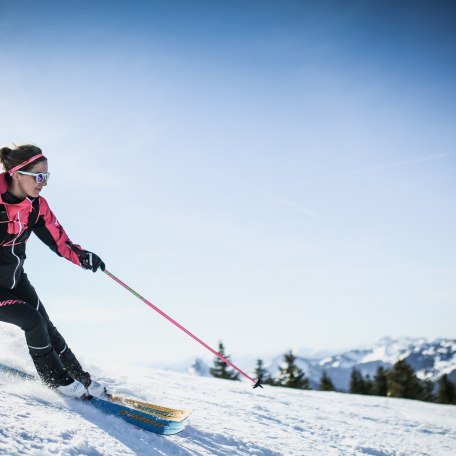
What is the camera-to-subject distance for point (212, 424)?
4.36 meters

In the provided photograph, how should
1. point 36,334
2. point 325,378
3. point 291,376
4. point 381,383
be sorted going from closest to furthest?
1. point 36,334
2. point 291,376
3. point 325,378
4. point 381,383

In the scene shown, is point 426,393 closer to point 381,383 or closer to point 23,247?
point 381,383

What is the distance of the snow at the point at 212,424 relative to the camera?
2.65m

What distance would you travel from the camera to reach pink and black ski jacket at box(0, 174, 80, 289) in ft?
11.3

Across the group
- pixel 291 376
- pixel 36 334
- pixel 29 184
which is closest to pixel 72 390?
pixel 36 334

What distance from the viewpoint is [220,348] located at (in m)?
36.8

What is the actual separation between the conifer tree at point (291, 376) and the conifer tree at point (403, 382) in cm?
927

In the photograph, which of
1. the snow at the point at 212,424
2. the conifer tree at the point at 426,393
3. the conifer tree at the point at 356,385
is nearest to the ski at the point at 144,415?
the snow at the point at 212,424

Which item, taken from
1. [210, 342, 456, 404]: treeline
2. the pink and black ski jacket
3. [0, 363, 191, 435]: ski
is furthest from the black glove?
[210, 342, 456, 404]: treeline

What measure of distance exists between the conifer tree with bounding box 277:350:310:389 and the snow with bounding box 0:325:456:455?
25.9 m

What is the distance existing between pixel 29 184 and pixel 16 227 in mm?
455

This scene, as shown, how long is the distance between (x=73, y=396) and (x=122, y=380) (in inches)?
73.2

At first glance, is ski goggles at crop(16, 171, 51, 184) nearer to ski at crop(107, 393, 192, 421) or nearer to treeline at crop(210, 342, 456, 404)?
ski at crop(107, 393, 192, 421)

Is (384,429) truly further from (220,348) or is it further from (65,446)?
(220,348)
